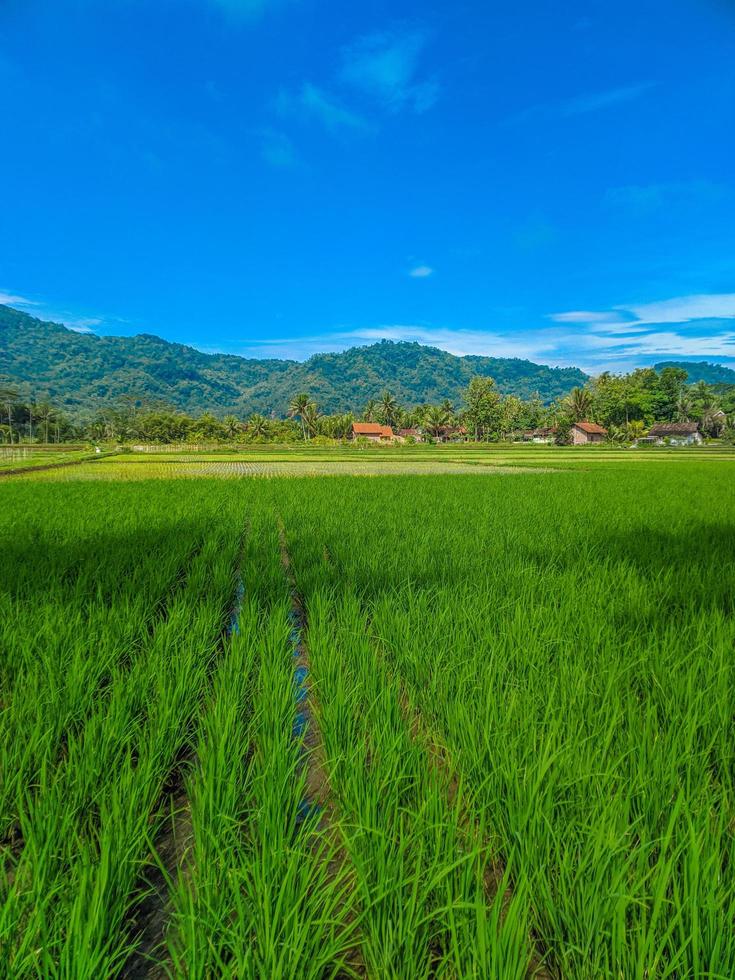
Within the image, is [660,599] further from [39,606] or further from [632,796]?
[39,606]

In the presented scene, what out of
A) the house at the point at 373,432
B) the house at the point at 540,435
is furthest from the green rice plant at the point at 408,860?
the house at the point at 540,435

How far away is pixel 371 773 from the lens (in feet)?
5.31

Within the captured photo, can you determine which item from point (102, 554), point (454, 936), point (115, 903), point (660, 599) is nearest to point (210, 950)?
point (115, 903)

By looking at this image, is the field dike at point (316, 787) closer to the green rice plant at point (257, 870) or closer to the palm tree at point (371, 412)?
the green rice plant at point (257, 870)

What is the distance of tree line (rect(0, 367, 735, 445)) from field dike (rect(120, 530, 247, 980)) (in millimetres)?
61893

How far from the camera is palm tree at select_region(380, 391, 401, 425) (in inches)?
3569

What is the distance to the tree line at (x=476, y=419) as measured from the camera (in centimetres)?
6525

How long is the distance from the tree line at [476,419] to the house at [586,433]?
1434 mm

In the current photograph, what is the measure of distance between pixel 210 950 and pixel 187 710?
1.25 m

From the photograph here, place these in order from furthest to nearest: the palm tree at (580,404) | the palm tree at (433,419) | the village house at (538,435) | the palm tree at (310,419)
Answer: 1. the village house at (538,435)
2. the palm tree at (433,419)
3. the palm tree at (580,404)
4. the palm tree at (310,419)

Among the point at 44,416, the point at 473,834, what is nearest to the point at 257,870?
the point at 473,834

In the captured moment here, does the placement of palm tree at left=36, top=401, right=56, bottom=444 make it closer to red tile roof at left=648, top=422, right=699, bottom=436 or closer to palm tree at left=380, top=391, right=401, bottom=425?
palm tree at left=380, top=391, right=401, bottom=425

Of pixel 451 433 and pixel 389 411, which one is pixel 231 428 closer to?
pixel 389 411

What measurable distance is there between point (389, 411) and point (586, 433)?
34.7 meters
